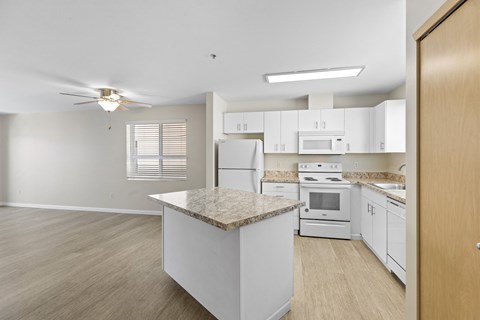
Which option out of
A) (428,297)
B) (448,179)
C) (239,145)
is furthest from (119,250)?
(448,179)

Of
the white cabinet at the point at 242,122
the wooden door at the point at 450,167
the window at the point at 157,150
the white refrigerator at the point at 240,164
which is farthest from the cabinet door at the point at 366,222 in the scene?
the window at the point at 157,150

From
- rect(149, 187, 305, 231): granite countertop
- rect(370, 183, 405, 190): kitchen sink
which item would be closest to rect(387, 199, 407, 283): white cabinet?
rect(370, 183, 405, 190): kitchen sink

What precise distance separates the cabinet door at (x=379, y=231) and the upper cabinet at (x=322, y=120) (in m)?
1.58

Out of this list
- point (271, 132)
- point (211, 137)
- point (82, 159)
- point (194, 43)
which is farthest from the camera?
point (82, 159)

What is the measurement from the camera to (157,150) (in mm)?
5223

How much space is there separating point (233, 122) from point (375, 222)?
9.50 feet

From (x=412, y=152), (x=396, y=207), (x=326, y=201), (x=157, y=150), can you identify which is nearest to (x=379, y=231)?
(x=396, y=207)

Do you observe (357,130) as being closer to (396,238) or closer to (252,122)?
(252,122)

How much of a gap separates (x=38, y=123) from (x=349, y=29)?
A: 7.47 metres

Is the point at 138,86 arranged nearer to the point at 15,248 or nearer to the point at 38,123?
the point at 15,248

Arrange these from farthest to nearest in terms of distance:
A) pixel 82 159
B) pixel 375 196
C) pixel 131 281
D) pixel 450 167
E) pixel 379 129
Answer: pixel 82 159 < pixel 379 129 < pixel 375 196 < pixel 131 281 < pixel 450 167

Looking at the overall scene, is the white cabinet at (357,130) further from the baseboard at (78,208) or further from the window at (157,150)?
the baseboard at (78,208)

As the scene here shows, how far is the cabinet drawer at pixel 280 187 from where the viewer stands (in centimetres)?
379

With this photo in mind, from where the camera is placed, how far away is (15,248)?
10.7ft
